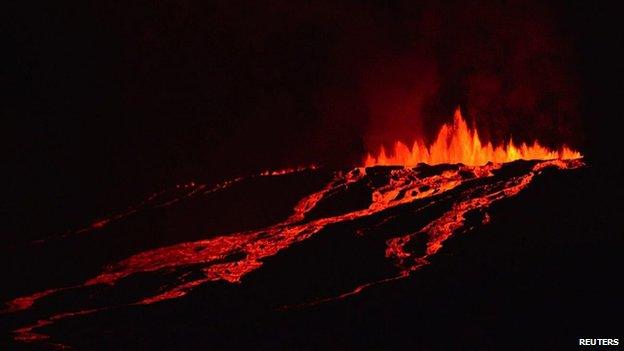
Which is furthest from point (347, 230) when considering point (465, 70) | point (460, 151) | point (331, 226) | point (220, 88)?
point (220, 88)

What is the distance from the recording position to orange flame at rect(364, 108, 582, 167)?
470 centimetres

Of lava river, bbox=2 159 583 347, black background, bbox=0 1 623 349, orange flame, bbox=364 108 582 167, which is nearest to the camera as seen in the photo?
lava river, bbox=2 159 583 347

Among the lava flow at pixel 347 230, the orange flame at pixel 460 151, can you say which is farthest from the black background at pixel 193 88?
the lava flow at pixel 347 230

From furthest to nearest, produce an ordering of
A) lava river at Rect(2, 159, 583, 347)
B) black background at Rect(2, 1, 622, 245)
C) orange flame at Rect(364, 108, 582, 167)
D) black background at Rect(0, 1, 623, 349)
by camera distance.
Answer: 1. black background at Rect(2, 1, 622, 245)
2. black background at Rect(0, 1, 623, 349)
3. orange flame at Rect(364, 108, 582, 167)
4. lava river at Rect(2, 159, 583, 347)

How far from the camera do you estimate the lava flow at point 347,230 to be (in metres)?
3.47

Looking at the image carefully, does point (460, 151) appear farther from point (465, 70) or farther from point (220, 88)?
point (220, 88)

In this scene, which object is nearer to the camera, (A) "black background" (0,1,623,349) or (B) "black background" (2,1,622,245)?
(A) "black background" (0,1,623,349)

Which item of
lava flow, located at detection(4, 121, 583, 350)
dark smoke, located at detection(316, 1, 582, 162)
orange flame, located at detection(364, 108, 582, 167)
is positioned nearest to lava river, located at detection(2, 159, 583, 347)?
lava flow, located at detection(4, 121, 583, 350)

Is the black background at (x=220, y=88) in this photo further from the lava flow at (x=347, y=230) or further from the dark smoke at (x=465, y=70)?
the lava flow at (x=347, y=230)

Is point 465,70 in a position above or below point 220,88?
below

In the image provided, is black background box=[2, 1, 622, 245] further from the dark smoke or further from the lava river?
the lava river

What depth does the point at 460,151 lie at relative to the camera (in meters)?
4.80

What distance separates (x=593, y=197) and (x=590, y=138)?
192 centimetres

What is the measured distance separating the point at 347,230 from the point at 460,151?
57.8 inches
